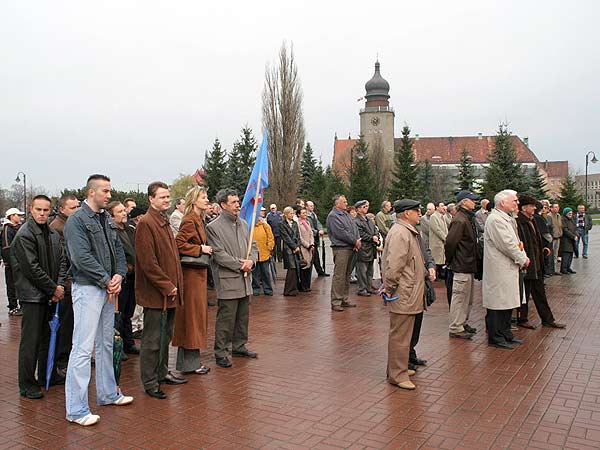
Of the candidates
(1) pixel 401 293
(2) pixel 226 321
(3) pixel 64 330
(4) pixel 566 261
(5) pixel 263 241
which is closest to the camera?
(1) pixel 401 293

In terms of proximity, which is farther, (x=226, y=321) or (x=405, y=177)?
(x=405, y=177)

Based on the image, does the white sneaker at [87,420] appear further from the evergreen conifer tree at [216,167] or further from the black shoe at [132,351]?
the evergreen conifer tree at [216,167]

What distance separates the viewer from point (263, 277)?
41.9 feet

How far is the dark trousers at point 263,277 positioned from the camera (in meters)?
12.7

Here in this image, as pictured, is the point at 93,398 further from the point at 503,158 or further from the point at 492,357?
the point at 503,158

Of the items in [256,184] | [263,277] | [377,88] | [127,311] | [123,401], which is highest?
[377,88]

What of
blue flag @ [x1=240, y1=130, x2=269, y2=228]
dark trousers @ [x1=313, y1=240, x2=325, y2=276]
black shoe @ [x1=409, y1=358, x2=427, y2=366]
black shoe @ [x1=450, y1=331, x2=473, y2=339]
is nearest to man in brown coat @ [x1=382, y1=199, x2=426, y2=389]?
black shoe @ [x1=409, y1=358, x2=427, y2=366]

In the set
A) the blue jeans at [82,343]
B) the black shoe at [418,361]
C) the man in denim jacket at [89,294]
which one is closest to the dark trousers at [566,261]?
the black shoe at [418,361]

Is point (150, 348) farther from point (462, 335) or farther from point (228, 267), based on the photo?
point (462, 335)

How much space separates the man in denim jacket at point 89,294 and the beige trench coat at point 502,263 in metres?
4.98

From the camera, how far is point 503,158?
3262 centimetres

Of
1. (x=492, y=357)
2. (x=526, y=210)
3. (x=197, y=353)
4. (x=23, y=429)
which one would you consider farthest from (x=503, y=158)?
(x=23, y=429)

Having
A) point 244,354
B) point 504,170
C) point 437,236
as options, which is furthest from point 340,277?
point 504,170

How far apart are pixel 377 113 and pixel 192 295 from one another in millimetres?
85495
